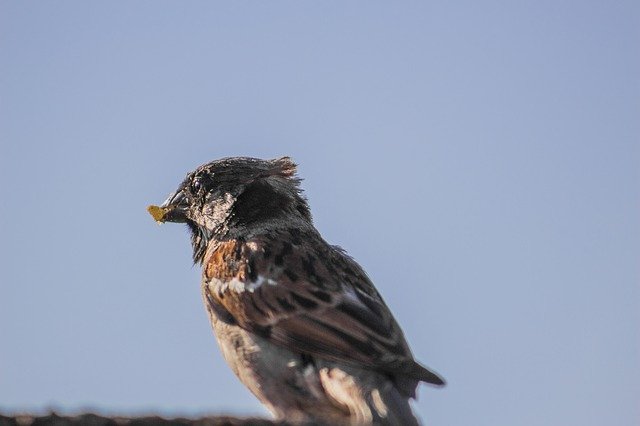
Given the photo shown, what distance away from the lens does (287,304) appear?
20.6 feet

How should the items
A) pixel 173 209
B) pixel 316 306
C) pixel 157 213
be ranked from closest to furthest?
pixel 316 306, pixel 173 209, pixel 157 213

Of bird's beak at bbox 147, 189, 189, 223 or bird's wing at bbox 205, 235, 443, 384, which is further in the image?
bird's beak at bbox 147, 189, 189, 223

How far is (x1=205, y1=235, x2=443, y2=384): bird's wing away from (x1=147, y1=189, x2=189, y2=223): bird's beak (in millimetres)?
1294

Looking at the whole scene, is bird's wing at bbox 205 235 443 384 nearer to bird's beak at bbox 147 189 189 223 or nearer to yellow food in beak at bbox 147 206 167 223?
bird's beak at bbox 147 189 189 223

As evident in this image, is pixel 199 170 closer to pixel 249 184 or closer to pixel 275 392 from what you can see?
pixel 249 184

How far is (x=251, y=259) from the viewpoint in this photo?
22.6ft

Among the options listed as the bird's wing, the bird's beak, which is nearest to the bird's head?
the bird's beak

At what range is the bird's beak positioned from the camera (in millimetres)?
8242

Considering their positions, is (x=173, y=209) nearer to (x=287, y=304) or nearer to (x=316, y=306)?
(x=287, y=304)

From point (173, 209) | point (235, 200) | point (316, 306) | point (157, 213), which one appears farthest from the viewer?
point (157, 213)

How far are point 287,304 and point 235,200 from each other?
72.9 inches

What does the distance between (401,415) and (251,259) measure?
233 centimetres

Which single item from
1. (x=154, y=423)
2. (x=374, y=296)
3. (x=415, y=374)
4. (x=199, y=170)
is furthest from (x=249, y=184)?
(x=154, y=423)

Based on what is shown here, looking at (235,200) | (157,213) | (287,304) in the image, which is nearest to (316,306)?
(287,304)
